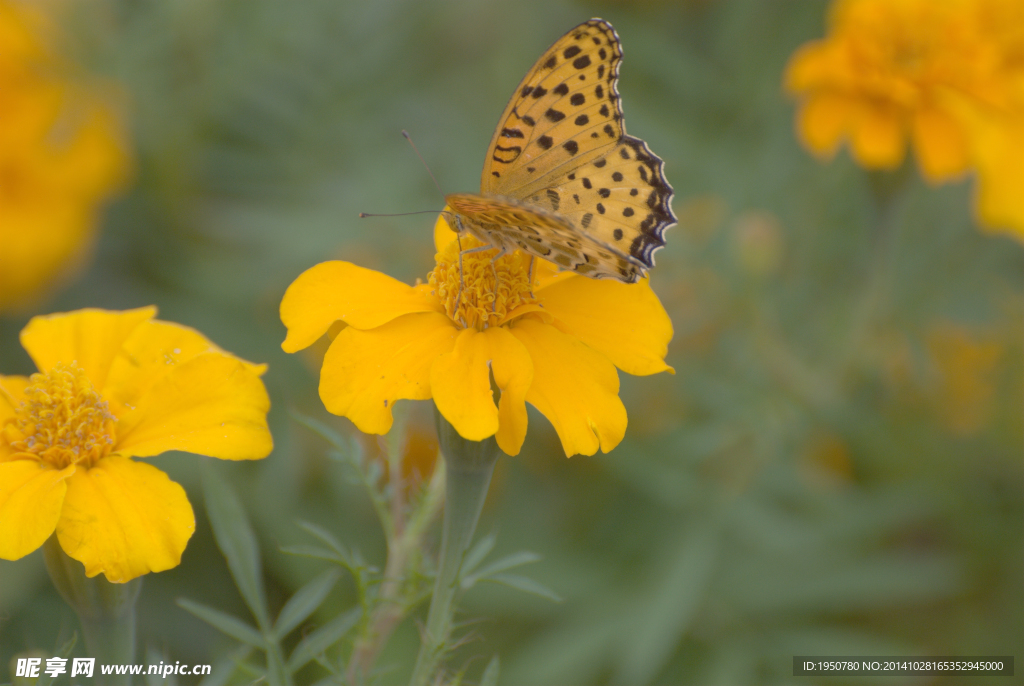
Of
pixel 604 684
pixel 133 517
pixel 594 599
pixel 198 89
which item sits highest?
pixel 198 89

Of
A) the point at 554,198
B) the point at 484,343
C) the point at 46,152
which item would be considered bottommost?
the point at 484,343

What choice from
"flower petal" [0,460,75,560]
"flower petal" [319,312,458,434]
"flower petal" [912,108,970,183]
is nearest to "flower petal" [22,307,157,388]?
"flower petal" [0,460,75,560]

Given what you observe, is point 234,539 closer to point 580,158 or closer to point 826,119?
point 580,158

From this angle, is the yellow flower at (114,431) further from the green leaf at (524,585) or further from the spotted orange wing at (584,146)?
the spotted orange wing at (584,146)

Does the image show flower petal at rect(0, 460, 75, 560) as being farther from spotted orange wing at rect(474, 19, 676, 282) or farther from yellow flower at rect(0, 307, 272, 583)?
spotted orange wing at rect(474, 19, 676, 282)

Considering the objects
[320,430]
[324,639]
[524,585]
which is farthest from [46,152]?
[524,585]

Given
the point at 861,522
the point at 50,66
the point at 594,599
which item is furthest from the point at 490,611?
the point at 50,66

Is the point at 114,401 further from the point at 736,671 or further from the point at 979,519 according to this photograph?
the point at 979,519
